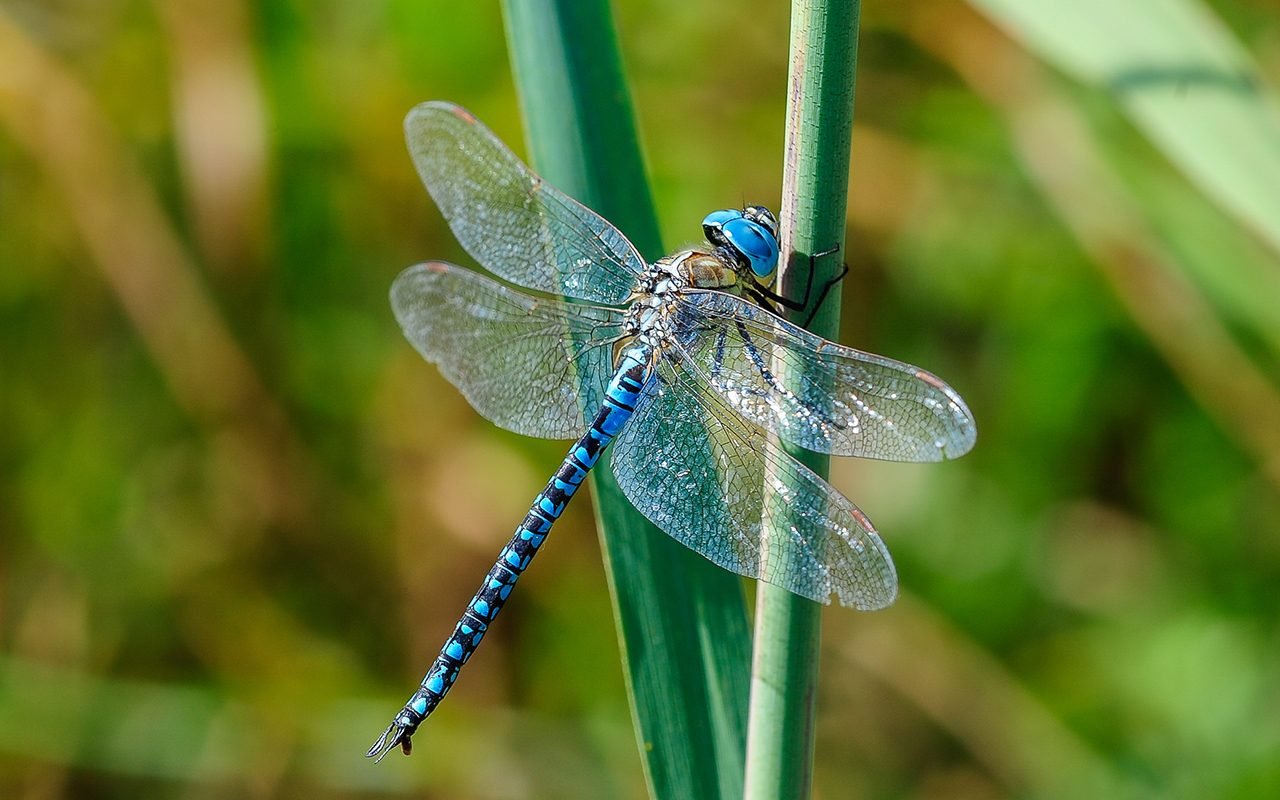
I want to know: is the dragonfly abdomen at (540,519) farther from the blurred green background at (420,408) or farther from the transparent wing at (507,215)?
the blurred green background at (420,408)

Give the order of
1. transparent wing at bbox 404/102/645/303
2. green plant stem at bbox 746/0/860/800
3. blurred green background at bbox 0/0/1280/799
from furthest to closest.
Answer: blurred green background at bbox 0/0/1280/799
transparent wing at bbox 404/102/645/303
green plant stem at bbox 746/0/860/800

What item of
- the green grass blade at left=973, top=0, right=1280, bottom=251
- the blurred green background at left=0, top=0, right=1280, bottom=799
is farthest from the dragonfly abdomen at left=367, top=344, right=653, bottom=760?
the blurred green background at left=0, top=0, right=1280, bottom=799

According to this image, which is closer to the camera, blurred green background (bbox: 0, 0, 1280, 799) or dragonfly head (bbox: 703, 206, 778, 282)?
dragonfly head (bbox: 703, 206, 778, 282)

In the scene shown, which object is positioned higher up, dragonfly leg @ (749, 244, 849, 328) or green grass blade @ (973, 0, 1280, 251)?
green grass blade @ (973, 0, 1280, 251)

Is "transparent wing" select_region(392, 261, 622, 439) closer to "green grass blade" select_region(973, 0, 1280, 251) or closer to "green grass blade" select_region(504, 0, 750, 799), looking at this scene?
"green grass blade" select_region(504, 0, 750, 799)

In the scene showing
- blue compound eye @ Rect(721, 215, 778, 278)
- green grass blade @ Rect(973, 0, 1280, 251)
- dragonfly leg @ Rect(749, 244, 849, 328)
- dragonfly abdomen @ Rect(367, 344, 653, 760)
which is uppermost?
green grass blade @ Rect(973, 0, 1280, 251)

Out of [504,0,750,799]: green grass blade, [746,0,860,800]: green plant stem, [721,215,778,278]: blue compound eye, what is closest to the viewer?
[746,0,860,800]: green plant stem
